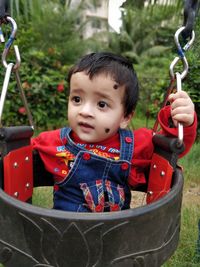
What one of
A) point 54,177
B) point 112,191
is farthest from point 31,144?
point 112,191

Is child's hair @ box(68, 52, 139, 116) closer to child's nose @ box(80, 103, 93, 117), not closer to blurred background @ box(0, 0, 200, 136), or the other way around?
child's nose @ box(80, 103, 93, 117)

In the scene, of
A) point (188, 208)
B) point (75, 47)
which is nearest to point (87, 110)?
point (188, 208)

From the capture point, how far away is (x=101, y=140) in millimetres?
1299

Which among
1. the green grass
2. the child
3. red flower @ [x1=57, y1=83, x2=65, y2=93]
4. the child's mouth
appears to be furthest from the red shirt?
red flower @ [x1=57, y1=83, x2=65, y2=93]

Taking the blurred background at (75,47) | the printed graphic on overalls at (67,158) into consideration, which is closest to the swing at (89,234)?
the printed graphic on overalls at (67,158)

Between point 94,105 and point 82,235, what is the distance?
448 mm

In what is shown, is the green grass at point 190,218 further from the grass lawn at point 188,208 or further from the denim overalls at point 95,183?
the denim overalls at point 95,183

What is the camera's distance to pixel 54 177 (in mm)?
1387

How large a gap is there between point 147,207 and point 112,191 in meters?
0.41

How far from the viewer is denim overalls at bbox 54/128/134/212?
Result: 1.24 meters

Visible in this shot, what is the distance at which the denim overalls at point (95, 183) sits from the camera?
1.24 metres

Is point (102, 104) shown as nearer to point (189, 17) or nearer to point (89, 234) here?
point (189, 17)

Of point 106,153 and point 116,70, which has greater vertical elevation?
point 116,70

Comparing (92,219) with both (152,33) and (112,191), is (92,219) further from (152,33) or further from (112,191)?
(152,33)
